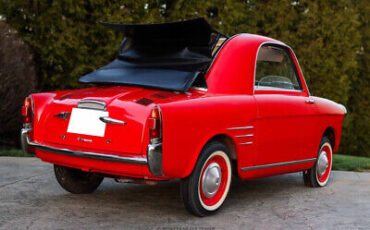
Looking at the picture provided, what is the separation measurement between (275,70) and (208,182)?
1.85 m

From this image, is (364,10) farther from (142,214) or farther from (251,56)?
(142,214)

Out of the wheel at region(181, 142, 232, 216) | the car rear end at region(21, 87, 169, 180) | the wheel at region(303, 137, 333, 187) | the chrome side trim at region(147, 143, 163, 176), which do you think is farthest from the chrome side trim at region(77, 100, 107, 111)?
the wheel at region(303, 137, 333, 187)

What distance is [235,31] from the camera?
11.6m

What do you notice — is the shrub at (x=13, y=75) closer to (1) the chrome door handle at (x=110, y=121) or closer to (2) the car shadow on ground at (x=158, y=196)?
(2) the car shadow on ground at (x=158, y=196)

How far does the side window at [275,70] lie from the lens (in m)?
5.60

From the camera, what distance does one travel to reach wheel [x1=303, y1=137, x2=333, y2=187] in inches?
257

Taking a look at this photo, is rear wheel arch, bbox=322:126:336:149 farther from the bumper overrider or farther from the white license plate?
the white license plate

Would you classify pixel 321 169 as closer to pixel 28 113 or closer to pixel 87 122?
pixel 87 122

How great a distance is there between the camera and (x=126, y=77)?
17.0ft

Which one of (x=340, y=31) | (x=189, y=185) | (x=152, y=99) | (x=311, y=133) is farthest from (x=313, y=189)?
(x=340, y=31)

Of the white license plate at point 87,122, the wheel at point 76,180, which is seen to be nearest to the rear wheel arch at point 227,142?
the white license plate at point 87,122

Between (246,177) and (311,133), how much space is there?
4.42ft

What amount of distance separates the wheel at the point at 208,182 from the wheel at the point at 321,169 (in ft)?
6.22

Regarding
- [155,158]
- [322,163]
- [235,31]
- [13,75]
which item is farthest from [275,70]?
[235,31]
